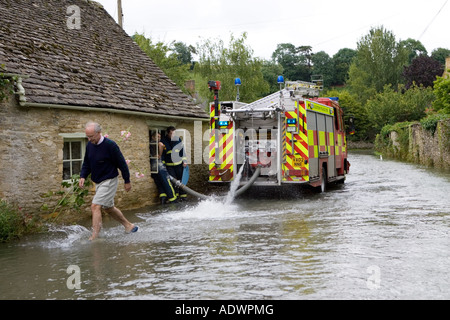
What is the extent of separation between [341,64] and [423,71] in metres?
40.2

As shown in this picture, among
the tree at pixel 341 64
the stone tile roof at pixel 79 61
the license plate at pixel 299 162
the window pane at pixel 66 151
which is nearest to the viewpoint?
the stone tile roof at pixel 79 61

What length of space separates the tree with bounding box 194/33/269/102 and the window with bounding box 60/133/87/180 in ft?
107

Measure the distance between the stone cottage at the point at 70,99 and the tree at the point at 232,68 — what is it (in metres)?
26.7

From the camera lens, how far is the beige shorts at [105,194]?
8.13 metres

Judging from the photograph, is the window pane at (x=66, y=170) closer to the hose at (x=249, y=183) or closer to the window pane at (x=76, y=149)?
the window pane at (x=76, y=149)

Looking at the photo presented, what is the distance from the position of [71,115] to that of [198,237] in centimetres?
423

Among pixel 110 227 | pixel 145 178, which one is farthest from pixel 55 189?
pixel 145 178

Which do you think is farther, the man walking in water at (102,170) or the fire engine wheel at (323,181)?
the fire engine wheel at (323,181)

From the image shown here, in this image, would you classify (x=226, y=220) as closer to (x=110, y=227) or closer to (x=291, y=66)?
(x=110, y=227)

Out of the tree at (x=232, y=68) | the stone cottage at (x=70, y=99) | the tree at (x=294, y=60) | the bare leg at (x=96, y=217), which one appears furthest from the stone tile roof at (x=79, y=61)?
the tree at (x=294, y=60)

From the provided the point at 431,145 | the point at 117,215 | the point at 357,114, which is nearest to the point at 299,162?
the point at 117,215

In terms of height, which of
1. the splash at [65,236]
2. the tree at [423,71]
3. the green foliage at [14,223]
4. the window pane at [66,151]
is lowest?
the splash at [65,236]

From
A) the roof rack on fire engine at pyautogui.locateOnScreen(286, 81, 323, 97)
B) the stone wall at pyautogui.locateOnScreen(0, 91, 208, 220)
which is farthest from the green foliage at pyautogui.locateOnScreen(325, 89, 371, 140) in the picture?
the stone wall at pyautogui.locateOnScreen(0, 91, 208, 220)

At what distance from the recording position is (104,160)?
820 cm
